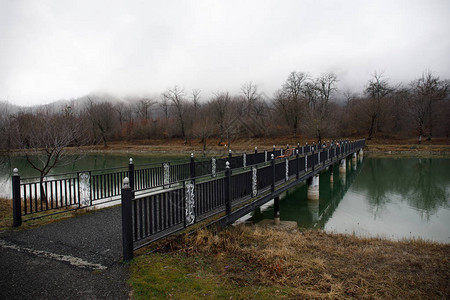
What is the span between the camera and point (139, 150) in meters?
51.4

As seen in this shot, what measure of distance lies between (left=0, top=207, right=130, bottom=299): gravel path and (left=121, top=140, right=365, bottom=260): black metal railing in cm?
47

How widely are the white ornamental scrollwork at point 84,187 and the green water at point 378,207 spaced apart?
6.52 meters

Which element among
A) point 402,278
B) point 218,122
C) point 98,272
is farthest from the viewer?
point 218,122

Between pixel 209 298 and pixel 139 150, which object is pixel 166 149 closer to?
pixel 139 150

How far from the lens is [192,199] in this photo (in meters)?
5.74

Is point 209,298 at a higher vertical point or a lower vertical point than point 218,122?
lower

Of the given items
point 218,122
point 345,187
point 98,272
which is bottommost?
point 345,187

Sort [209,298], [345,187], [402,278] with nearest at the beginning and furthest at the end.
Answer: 1. [209,298]
2. [402,278]
3. [345,187]

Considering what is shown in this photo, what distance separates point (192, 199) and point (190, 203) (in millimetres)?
96

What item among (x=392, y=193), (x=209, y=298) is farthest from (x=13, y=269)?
(x=392, y=193)

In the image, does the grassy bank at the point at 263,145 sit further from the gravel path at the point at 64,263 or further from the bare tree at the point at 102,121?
the gravel path at the point at 64,263

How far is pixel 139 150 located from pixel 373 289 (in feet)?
167

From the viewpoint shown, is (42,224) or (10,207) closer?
(42,224)

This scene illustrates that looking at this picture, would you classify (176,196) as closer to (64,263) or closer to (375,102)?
(64,263)
